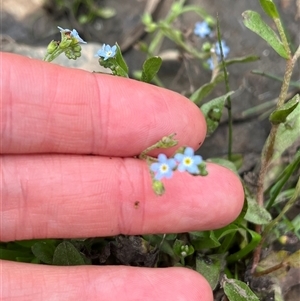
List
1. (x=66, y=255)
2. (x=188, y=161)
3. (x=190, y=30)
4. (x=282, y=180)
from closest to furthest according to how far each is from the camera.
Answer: (x=188, y=161), (x=66, y=255), (x=282, y=180), (x=190, y=30)

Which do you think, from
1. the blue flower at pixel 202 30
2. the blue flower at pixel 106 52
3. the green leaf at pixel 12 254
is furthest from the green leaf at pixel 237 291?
the blue flower at pixel 202 30

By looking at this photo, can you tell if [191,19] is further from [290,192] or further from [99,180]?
[99,180]

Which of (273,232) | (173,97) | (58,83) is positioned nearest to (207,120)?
(173,97)

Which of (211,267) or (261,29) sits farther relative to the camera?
(211,267)

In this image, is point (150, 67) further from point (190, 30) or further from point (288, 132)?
point (190, 30)

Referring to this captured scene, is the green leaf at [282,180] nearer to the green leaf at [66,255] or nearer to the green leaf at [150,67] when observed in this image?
the green leaf at [150,67]

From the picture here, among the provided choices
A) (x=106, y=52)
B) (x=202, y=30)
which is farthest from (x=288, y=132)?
(x=202, y=30)

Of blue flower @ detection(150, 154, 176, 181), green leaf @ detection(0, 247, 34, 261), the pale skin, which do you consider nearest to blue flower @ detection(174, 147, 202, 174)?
blue flower @ detection(150, 154, 176, 181)
